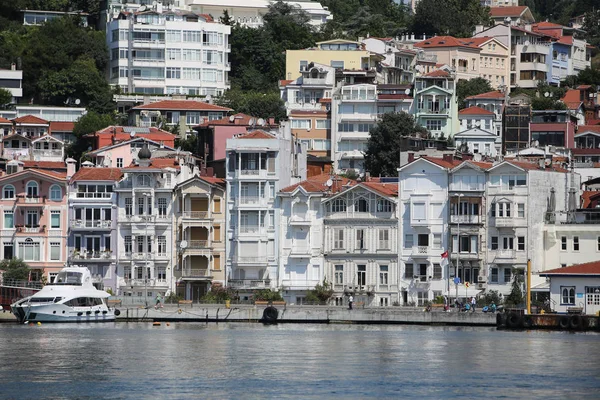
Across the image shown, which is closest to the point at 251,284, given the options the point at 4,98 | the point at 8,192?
the point at 8,192

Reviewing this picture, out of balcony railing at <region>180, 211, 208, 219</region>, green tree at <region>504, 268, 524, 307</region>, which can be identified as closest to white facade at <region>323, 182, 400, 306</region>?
green tree at <region>504, 268, 524, 307</region>

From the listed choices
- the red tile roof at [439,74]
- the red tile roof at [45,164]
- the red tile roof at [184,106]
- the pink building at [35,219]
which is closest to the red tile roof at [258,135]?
the pink building at [35,219]

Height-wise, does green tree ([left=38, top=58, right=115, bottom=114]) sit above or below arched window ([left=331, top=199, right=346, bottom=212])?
above

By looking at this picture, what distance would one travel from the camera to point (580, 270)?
99.4 metres

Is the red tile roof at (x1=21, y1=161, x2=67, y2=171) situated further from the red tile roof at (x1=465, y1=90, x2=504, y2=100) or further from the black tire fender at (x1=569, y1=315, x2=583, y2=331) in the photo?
the black tire fender at (x1=569, y1=315, x2=583, y2=331)

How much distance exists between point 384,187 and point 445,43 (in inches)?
2262

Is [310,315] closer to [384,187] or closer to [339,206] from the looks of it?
[339,206]

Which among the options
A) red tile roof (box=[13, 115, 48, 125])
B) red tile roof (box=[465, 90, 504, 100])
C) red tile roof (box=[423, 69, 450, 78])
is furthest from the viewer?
red tile roof (box=[465, 90, 504, 100])

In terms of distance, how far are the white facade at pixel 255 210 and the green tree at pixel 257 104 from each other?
100ft

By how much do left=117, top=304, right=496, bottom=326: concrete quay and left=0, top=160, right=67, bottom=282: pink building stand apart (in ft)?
29.6

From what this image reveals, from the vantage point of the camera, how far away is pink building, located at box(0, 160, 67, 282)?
363 feet

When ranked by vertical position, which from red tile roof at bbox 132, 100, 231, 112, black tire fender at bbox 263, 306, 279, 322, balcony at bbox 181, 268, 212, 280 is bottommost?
black tire fender at bbox 263, 306, 279, 322

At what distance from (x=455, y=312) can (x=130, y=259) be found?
22012mm

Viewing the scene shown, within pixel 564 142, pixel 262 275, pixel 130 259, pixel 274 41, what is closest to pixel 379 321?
pixel 262 275
